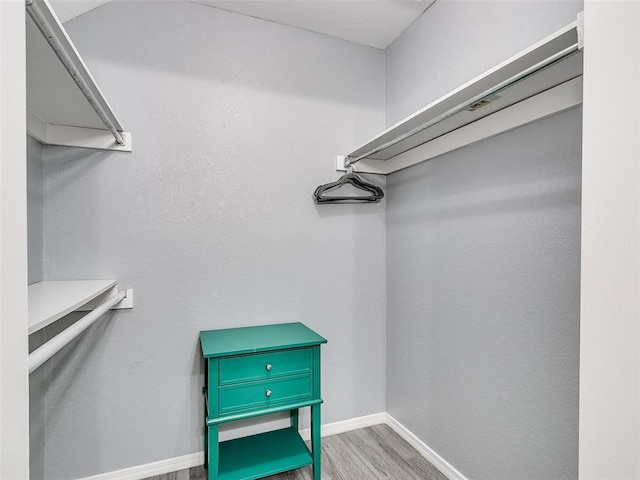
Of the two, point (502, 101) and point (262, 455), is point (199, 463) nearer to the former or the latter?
point (262, 455)

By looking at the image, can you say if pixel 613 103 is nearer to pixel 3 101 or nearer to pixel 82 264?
pixel 3 101

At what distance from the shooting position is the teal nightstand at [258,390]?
1.52 metres

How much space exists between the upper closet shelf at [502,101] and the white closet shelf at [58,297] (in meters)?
1.38

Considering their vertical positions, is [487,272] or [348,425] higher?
[487,272]

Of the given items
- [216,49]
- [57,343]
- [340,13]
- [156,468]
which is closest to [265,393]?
[156,468]

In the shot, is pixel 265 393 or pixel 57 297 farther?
pixel 265 393

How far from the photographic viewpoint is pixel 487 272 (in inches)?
59.6

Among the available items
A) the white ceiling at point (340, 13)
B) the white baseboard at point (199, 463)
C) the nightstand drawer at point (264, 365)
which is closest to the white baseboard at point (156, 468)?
the white baseboard at point (199, 463)

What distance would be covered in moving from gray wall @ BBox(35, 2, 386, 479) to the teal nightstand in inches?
10.2

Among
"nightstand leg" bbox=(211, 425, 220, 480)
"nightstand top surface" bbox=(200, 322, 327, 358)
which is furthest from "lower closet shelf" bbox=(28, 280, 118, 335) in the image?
"nightstand leg" bbox=(211, 425, 220, 480)

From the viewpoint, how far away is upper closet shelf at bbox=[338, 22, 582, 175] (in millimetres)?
980

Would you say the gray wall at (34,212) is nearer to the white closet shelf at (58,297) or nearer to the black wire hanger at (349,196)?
the white closet shelf at (58,297)

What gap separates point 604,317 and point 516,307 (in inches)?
29.3

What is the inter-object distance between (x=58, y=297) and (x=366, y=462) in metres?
1.66
